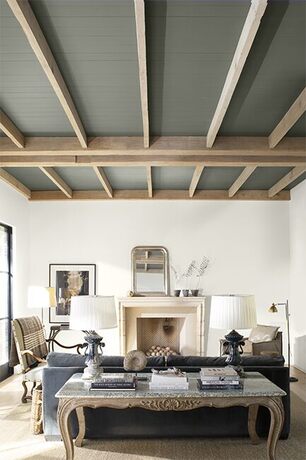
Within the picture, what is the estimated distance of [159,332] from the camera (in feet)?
30.2

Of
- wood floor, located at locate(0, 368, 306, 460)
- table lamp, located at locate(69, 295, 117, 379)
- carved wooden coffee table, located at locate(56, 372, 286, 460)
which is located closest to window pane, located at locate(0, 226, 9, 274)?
wood floor, located at locate(0, 368, 306, 460)

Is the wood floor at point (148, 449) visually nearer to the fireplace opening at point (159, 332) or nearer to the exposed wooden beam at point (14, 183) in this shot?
the exposed wooden beam at point (14, 183)

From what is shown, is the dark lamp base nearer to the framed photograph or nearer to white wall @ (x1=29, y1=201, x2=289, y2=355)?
white wall @ (x1=29, y1=201, x2=289, y2=355)

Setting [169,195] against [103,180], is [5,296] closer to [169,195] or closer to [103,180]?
[103,180]

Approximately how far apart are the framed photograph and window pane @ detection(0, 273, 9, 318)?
1.13 m

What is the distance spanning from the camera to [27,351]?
6.21 meters

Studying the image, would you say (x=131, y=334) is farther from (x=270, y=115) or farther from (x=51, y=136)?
(x=270, y=115)

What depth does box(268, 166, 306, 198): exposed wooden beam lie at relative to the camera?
7469mm

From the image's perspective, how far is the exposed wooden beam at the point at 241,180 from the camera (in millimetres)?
7352

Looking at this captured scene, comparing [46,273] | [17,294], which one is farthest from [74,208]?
[17,294]

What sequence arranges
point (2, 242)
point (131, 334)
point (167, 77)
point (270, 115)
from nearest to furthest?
point (167, 77), point (270, 115), point (2, 242), point (131, 334)

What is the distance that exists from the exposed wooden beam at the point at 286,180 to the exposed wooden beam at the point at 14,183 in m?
4.00

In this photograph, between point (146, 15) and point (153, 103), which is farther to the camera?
point (153, 103)

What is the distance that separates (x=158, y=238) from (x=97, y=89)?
4786 mm
